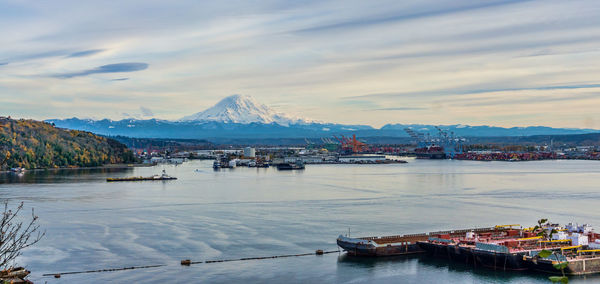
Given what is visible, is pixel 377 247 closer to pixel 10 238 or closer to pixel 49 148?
pixel 10 238

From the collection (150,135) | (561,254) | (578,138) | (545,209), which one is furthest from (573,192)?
(150,135)

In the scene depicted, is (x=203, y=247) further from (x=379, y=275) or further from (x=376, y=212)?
(x=376, y=212)

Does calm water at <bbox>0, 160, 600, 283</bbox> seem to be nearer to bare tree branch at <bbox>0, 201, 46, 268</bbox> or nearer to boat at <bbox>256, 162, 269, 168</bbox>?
bare tree branch at <bbox>0, 201, 46, 268</bbox>

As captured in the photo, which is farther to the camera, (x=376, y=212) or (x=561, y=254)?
(x=376, y=212)

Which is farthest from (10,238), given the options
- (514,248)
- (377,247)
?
(514,248)

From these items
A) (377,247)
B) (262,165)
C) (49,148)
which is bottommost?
(377,247)

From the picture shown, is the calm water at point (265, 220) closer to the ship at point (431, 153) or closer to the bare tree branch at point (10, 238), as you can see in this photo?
the bare tree branch at point (10, 238)

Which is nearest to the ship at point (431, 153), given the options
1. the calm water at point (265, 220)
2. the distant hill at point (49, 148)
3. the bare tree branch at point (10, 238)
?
the distant hill at point (49, 148)
